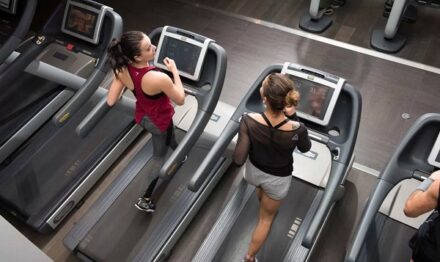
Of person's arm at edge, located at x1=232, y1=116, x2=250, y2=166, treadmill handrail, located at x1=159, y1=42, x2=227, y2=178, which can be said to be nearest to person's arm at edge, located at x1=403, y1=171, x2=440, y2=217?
person's arm at edge, located at x1=232, y1=116, x2=250, y2=166

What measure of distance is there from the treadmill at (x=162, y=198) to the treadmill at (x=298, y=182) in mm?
256

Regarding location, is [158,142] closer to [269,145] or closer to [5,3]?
[269,145]

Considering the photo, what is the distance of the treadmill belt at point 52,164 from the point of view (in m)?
3.23

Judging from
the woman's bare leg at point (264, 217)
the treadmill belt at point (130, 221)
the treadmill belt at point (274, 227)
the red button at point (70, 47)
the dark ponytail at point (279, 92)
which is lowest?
the treadmill belt at point (130, 221)

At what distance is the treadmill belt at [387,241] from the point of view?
2.53 metres

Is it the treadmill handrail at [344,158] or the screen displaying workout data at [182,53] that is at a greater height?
the screen displaying workout data at [182,53]

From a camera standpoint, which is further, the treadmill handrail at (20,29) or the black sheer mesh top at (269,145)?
the treadmill handrail at (20,29)

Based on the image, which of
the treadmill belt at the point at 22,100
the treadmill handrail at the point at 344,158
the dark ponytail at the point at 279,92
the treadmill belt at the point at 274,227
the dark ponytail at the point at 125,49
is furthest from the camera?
the treadmill belt at the point at 22,100

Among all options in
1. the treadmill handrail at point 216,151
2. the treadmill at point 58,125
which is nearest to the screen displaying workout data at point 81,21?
the treadmill at point 58,125

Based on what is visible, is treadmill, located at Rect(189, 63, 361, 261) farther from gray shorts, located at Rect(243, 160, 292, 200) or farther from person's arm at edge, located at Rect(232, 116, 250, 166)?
person's arm at edge, located at Rect(232, 116, 250, 166)

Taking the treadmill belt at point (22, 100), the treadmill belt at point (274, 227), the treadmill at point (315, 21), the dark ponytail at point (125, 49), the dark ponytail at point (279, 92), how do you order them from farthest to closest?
the treadmill at point (315, 21), the treadmill belt at point (22, 100), the treadmill belt at point (274, 227), the dark ponytail at point (125, 49), the dark ponytail at point (279, 92)

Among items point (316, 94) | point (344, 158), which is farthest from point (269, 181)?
point (316, 94)

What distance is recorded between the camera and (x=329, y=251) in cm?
288

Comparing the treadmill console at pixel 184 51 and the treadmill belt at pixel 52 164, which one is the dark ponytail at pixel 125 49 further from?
the treadmill belt at pixel 52 164
